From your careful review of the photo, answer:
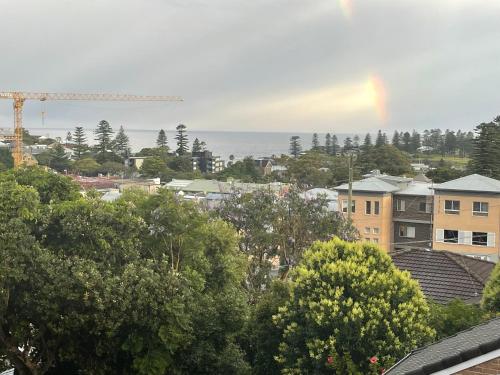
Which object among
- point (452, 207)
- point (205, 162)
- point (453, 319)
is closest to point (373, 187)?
point (452, 207)

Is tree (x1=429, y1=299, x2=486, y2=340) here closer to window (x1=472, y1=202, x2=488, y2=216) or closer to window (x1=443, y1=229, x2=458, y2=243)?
window (x1=472, y1=202, x2=488, y2=216)

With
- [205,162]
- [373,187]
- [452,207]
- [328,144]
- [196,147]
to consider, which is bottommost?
[452,207]

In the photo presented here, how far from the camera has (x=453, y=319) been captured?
44.2 feet

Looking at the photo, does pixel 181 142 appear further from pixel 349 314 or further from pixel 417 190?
pixel 349 314

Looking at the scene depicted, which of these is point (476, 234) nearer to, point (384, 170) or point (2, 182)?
point (2, 182)

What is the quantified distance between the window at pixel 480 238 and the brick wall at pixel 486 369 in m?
32.1

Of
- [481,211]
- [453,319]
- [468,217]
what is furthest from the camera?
[468,217]

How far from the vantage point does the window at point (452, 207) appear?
121 ft

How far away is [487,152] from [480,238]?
24.6 meters

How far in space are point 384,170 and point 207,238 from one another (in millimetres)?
62278

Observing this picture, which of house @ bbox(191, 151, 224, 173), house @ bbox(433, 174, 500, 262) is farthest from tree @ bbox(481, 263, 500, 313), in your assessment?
house @ bbox(191, 151, 224, 173)

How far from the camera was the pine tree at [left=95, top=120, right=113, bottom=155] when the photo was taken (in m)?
115

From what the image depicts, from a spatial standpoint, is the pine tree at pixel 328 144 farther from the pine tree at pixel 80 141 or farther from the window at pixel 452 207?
the window at pixel 452 207

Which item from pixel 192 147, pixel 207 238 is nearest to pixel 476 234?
pixel 207 238
